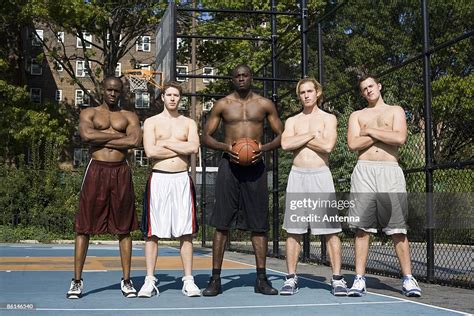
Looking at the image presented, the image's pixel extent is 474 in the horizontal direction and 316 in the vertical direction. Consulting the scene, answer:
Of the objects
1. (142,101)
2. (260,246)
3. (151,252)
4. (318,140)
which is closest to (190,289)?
(151,252)

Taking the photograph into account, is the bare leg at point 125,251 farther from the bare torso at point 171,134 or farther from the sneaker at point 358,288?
the sneaker at point 358,288

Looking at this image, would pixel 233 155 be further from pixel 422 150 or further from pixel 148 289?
pixel 422 150

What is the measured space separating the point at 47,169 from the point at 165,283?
47.8ft

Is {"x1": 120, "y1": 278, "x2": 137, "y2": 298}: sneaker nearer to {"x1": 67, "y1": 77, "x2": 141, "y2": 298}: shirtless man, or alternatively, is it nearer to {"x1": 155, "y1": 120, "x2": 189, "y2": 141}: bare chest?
{"x1": 67, "y1": 77, "x2": 141, "y2": 298}: shirtless man

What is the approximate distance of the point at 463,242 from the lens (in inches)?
396

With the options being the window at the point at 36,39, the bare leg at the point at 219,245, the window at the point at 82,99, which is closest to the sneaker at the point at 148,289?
the bare leg at the point at 219,245

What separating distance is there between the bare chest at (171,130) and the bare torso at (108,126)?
0.29 meters

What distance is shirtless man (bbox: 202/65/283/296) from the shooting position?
18.0 feet

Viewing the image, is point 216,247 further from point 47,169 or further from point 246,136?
point 47,169

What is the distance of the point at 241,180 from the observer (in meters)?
5.55

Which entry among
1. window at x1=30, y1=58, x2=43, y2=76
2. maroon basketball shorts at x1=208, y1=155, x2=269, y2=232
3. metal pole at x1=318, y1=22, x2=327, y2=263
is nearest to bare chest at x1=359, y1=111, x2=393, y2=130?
maroon basketball shorts at x1=208, y1=155, x2=269, y2=232

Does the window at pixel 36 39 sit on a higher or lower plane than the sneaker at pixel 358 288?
higher

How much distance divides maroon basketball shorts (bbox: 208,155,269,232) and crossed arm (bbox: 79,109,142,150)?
856mm

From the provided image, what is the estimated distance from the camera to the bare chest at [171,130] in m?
5.43
